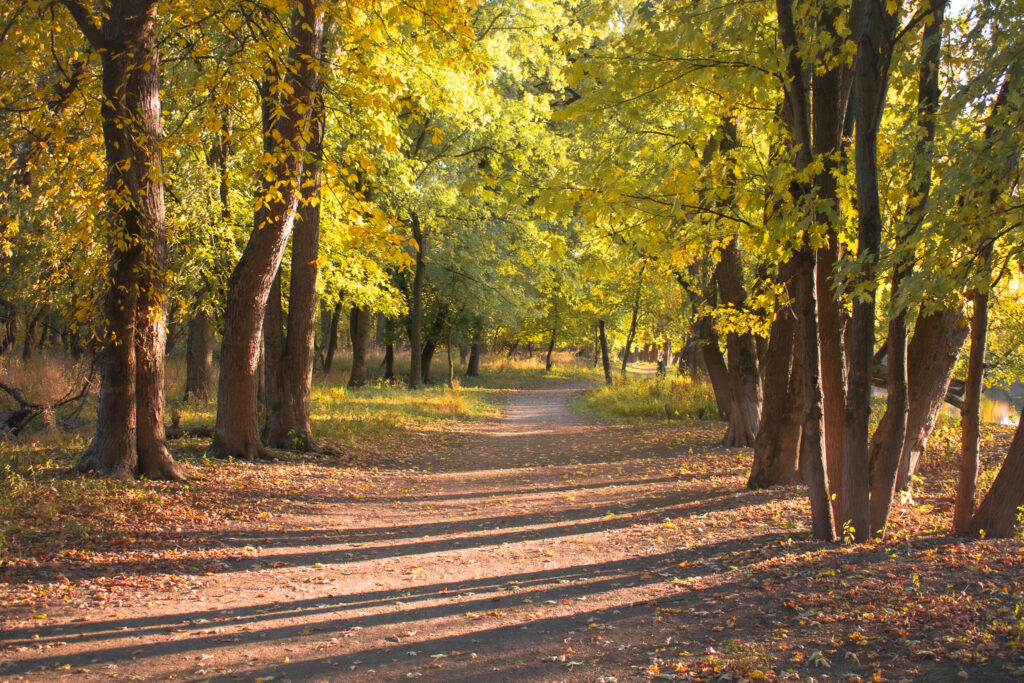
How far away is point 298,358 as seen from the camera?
1234 centimetres

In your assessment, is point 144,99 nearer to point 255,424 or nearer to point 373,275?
point 255,424

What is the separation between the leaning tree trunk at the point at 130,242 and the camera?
7.80 meters

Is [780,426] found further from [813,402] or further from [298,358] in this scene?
[298,358]

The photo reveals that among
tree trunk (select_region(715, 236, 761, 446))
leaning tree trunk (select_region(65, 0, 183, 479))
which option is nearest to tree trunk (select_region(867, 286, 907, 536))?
tree trunk (select_region(715, 236, 761, 446))

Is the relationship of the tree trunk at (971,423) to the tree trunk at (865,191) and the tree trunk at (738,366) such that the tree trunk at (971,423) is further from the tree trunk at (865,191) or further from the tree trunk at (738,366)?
the tree trunk at (738,366)

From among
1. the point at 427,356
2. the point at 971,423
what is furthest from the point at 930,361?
the point at 427,356

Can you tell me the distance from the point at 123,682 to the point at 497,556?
3818 millimetres

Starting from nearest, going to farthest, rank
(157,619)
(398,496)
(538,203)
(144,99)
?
1. (157,619)
2. (538,203)
3. (144,99)
4. (398,496)

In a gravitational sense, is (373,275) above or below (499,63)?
below

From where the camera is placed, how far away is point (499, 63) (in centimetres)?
1723

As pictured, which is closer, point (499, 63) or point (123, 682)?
point (123, 682)

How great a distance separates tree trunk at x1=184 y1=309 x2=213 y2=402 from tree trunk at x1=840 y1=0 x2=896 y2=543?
14.9m

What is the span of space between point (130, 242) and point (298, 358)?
15.5ft

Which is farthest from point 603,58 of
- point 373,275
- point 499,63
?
point 373,275
